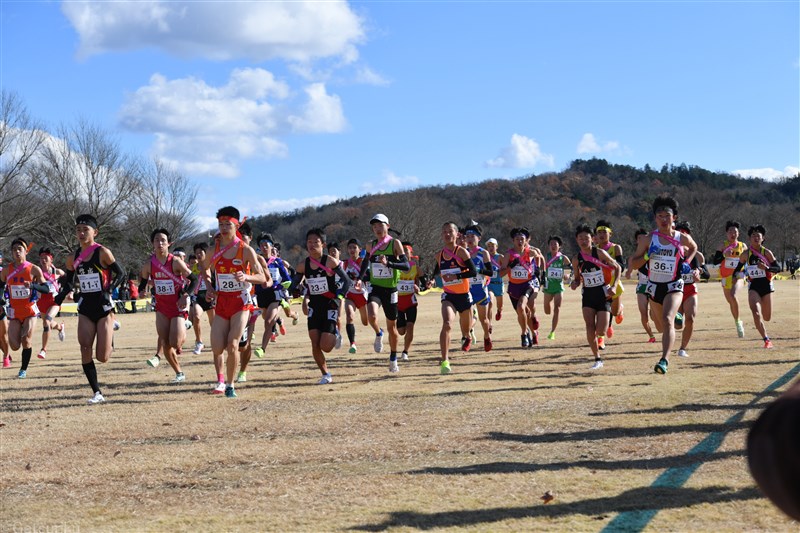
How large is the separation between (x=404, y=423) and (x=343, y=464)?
Result: 1773 mm

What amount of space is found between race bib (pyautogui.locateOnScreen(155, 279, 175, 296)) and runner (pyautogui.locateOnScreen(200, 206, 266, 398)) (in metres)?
1.87

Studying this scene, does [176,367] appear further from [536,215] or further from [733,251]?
[536,215]

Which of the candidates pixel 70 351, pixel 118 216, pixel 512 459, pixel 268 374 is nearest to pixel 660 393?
pixel 512 459

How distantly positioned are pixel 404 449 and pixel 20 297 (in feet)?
33.4

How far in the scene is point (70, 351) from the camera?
19.7 metres

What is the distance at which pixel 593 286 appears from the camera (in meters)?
12.5

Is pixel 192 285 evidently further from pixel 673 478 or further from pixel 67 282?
pixel 673 478

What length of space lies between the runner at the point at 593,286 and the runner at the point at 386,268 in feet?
9.05

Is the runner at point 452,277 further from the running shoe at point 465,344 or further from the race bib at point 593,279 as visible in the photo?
the running shoe at point 465,344

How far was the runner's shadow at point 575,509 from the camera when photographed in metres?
5.12

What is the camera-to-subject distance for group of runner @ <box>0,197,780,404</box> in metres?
10.8

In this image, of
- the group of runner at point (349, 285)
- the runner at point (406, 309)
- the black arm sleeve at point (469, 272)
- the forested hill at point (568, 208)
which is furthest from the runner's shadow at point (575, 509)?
the forested hill at point (568, 208)

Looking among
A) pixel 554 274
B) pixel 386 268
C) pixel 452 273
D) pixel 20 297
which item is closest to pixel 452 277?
pixel 452 273

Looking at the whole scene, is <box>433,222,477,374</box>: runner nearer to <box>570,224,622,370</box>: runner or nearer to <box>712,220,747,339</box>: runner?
<box>570,224,622,370</box>: runner
